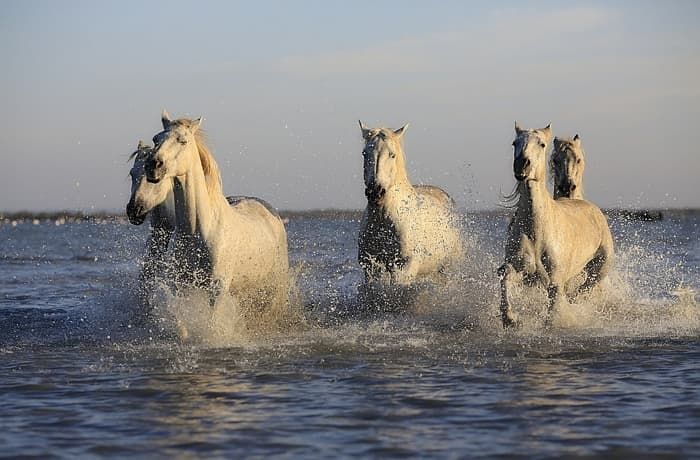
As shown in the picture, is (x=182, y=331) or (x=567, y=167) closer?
(x=182, y=331)

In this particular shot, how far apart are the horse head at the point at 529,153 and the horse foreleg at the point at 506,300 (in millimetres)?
854

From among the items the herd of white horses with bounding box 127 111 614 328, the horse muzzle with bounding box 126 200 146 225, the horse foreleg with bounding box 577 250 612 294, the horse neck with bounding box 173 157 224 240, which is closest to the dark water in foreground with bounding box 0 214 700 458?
the horse foreleg with bounding box 577 250 612 294

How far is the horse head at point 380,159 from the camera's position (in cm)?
1012

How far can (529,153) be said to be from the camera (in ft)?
30.1

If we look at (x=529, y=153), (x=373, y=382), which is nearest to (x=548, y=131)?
(x=529, y=153)

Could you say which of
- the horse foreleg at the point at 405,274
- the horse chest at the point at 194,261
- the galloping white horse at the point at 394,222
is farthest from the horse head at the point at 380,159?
the horse chest at the point at 194,261

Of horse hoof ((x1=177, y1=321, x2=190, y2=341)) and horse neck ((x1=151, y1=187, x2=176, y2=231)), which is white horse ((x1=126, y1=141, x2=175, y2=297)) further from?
horse hoof ((x1=177, y1=321, x2=190, y2=341))

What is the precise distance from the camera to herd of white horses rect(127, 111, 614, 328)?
899cm

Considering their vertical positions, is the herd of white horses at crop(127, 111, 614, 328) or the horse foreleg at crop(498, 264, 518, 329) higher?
the herd of white horses at crop(127, 111, 614, 328)

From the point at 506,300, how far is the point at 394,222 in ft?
5.62

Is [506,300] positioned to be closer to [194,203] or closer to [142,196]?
[194,203]

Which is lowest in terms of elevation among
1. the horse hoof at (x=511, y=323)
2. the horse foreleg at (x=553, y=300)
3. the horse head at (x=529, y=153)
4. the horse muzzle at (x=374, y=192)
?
the horse hoof at (x=511, y=323)

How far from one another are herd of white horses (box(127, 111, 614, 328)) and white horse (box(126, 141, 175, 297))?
0.01 meters

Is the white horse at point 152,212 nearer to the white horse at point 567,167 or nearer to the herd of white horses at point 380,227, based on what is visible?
the herd of white horses at point 380,227
